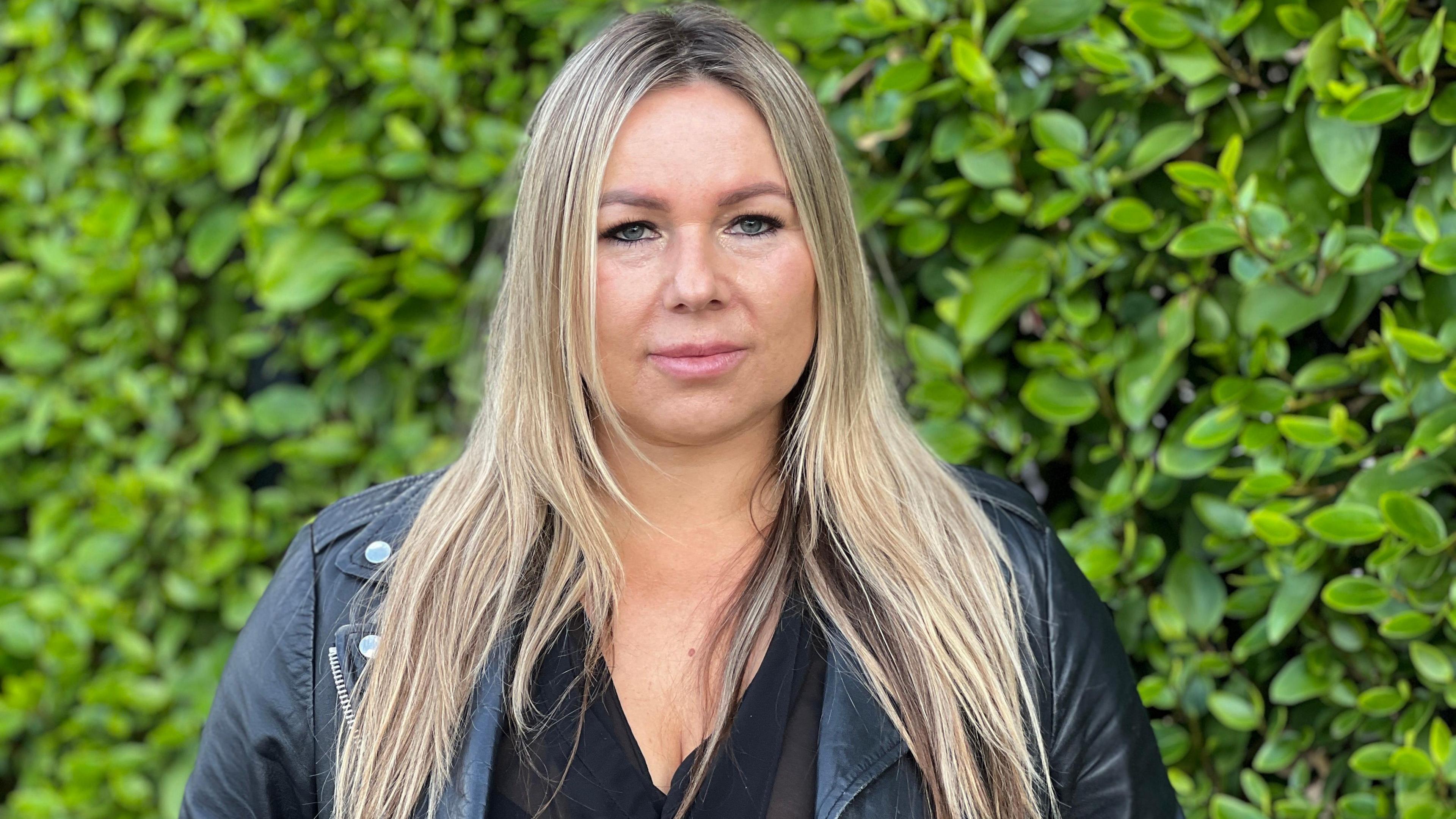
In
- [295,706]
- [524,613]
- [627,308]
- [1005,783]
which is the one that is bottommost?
[1005,783]

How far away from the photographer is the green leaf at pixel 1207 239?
67.7 inches

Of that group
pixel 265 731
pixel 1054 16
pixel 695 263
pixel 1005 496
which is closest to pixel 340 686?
pixel 265 731

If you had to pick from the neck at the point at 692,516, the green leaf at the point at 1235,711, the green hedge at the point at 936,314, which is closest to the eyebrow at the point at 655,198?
the neck at the point at 692,516

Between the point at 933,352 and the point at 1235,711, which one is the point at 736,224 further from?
the point at 1235,711

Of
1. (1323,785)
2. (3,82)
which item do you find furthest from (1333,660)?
(3,82)

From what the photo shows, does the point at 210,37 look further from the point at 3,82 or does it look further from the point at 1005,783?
the point at 1005,783

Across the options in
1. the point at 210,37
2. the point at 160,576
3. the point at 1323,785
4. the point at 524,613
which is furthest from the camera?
the point at 160,576

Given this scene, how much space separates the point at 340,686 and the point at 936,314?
47.7 inches

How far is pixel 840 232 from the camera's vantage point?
1.71 meters

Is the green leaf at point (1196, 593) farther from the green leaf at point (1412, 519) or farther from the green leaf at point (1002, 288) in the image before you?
the green leaf at point (1002, 288)

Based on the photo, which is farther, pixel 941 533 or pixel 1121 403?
pixel 1121 403

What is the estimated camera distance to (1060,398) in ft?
6.48

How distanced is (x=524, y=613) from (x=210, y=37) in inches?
65.7

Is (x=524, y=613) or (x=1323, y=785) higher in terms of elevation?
(x=524, y=613)
